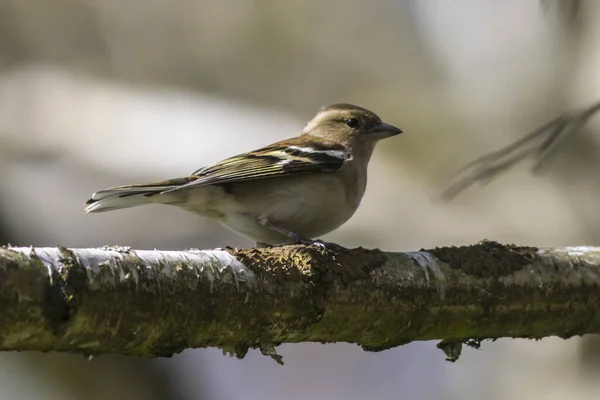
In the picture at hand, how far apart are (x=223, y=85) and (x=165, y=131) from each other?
1.87m

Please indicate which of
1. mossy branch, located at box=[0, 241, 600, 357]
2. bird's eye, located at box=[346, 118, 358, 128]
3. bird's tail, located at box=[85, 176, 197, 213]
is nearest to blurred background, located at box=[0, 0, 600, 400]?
bird's tail, located at box=[85, 176, 197, 213]

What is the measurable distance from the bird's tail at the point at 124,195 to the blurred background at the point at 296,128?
287cm

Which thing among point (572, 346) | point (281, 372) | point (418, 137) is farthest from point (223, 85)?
point (572, 346)

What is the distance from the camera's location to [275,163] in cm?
470

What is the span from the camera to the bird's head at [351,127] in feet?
17.6

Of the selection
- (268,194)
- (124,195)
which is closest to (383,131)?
(268,194)

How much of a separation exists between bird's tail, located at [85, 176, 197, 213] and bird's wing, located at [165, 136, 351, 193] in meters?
0.14

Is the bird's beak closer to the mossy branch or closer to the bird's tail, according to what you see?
the bird's tail

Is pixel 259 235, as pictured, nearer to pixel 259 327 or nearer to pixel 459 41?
pixel 259 327

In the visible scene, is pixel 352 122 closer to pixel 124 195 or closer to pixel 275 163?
pixel 275 163

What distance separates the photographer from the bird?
14.5 feet

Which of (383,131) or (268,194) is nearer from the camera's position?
(268,194)

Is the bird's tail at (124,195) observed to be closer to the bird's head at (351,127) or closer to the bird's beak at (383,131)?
the bird's head at (351,127)

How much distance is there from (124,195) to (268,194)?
85 cm
